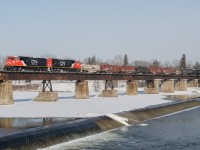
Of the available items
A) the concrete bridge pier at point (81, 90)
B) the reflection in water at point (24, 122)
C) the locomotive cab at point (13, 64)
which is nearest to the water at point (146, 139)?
the reflection in water at point (24, 122)

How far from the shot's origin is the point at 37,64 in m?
66.0

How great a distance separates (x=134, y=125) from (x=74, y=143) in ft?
38.7

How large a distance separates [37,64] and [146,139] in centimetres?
4013

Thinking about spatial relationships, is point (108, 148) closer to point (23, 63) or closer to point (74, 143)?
point (74, 143)

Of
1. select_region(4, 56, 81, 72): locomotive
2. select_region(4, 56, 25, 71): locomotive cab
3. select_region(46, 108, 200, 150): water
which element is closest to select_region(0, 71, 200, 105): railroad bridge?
select_region(4, 56, 81, 72): locomotive

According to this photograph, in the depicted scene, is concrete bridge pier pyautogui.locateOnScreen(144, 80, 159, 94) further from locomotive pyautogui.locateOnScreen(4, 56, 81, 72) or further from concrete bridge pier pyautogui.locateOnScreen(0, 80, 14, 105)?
concrete bridge pier pyautogui.locateOnScreen(0, 80, 14, 105)

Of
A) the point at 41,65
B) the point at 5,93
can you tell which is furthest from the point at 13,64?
the point at 5,93

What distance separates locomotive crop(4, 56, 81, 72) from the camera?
61562 millimetres

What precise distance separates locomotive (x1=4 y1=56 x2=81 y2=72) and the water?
30598 mm

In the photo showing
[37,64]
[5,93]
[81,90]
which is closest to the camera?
[5,93]

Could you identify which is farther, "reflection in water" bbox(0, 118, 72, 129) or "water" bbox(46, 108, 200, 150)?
"reflection in water" bbox(0, 118, 72, 129)

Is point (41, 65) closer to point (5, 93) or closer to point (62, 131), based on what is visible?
point (5, 93)

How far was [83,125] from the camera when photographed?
3178 centimetres

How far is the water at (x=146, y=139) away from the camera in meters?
26.4
